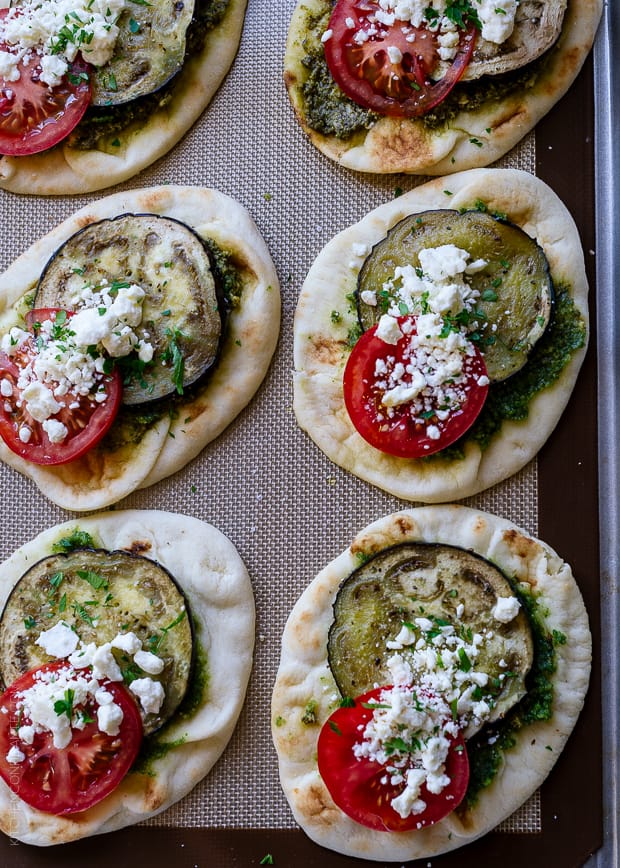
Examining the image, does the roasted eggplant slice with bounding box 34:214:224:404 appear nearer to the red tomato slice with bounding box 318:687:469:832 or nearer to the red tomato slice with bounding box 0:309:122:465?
the red tomato slice with bounding box 0:309:122:465

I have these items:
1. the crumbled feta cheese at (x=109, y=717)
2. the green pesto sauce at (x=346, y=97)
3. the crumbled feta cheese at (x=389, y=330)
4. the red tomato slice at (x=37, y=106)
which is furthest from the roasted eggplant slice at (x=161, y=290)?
the crumbled feta cheese at (x=109, y=717)

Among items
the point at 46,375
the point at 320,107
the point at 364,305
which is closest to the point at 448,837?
the point at 364,305

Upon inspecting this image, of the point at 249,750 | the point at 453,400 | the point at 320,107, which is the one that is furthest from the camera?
the point at 320,107

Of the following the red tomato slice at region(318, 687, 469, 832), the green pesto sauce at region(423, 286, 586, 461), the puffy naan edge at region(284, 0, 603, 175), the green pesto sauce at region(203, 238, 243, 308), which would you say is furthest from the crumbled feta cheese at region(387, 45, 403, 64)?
the red tomato slice at region(318, 687, 469, 832)

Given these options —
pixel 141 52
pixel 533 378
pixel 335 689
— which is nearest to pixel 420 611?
pixel 335 689

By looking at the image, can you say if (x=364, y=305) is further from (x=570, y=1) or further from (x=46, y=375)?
(x=570, y=1)

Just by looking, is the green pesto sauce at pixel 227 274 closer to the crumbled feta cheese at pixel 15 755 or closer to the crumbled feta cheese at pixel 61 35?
the crumbled feta cheese at pixel 61 35

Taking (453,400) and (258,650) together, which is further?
(258,650)
